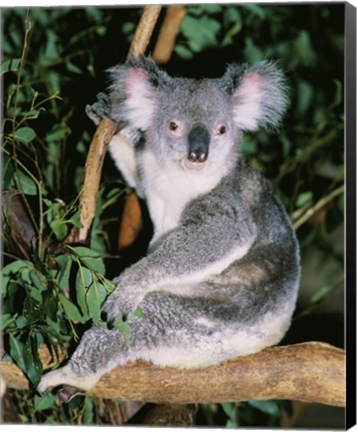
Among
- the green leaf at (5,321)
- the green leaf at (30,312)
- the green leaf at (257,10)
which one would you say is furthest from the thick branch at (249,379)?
the green leaf at (257,10)

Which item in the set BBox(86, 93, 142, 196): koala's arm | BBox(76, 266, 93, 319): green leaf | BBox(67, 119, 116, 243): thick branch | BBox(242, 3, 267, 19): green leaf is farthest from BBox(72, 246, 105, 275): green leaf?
BBox(242, 3, 267, 19): green leaf

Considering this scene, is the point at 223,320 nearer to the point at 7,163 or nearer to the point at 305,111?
the point at 7,163

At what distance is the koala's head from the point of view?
312 centimetres

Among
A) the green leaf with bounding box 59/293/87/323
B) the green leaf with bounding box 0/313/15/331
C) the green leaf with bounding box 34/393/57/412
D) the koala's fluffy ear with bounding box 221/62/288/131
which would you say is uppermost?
the koala's fluffy ear with bounding box 221/62/288/131

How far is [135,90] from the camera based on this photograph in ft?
10.7

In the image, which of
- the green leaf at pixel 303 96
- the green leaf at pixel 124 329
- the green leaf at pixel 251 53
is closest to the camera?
the green leaf at pixel 124 329

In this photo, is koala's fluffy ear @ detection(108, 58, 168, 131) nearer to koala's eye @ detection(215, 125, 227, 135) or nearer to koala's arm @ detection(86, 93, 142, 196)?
koala's arm @ detection(86, 93, 142, 196)

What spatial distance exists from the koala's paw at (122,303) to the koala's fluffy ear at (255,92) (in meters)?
0.97

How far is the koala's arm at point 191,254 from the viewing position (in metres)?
2.94

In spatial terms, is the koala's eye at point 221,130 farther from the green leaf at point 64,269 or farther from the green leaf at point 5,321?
the green leaf at point 5,321

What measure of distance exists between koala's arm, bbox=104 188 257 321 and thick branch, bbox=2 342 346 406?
0.35 m

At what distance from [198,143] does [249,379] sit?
1.05 meters

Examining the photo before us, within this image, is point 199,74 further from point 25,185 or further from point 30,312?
point 30,312

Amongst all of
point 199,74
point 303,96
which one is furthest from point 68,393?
point 303,96
